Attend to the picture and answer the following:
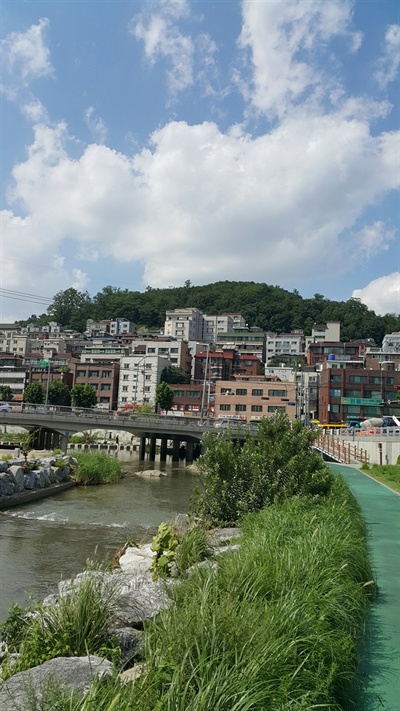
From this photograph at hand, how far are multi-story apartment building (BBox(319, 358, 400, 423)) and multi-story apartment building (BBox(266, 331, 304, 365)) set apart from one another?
47.4 metres

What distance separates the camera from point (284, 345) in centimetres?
13200

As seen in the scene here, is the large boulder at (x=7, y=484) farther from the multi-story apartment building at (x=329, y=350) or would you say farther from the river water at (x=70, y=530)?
the multi-story apartment building at (x=329, y=350)

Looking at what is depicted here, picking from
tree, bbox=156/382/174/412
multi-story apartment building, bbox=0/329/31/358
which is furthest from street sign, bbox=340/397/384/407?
multi-story apartment building, bbox=0/329/31/358

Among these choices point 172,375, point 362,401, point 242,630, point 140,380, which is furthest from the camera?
point 172,375

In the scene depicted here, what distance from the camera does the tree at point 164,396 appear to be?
88.2m

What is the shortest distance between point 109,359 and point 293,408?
38985mm

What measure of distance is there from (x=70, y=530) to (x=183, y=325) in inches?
4680

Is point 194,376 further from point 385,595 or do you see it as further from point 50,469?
point 385,595

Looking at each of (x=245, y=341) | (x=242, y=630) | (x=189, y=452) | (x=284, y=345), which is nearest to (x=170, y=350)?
(x=245, y=341)

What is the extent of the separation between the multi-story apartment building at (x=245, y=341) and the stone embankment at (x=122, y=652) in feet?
394

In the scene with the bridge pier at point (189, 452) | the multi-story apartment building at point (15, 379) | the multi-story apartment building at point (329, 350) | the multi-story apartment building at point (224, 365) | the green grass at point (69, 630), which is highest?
the multi-story apartment building at point (329, 350)

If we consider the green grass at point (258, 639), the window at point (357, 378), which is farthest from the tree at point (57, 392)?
the green grass at point (258, 639)

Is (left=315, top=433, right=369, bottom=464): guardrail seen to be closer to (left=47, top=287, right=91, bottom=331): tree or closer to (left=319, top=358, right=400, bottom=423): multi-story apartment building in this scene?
(left=319, top=358, right=400, bottom=423): multi-story apartment building

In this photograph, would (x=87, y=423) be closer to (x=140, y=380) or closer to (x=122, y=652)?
(x=140, y=380)
